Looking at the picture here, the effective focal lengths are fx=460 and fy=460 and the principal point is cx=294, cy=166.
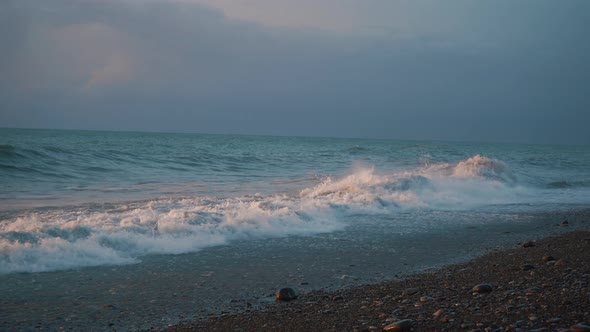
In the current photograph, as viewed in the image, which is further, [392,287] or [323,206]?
[323,206]

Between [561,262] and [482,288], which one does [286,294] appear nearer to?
[482,288]

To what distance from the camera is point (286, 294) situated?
15.7 feet

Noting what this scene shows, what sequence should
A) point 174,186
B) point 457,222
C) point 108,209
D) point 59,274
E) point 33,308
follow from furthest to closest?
point 174,186
point 457,222
point 108,209
point 59,274
point 33,308

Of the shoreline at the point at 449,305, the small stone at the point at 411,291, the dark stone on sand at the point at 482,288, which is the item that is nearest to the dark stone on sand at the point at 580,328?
the shoreline at the point at 449,305

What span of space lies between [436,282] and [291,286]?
167 centimetres

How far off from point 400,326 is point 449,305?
86cm

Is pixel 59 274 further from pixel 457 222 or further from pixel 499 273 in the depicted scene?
pixel 457 222

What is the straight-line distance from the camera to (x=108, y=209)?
9.27 m

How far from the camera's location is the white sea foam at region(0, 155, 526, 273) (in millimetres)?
6059

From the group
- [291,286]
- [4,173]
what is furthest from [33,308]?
[4,173]

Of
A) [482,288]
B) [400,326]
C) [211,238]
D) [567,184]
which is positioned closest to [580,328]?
[400,326]

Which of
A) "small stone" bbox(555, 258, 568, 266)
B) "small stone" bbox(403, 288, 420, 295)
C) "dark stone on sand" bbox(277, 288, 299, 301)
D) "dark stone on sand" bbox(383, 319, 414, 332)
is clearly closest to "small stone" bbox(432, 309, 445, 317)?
"dark stone on sand" bbox(383, 319, 414, 332)

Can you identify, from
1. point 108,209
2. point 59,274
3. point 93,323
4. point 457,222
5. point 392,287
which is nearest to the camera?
point 93,323

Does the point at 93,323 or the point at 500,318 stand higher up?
the point at 500,318
